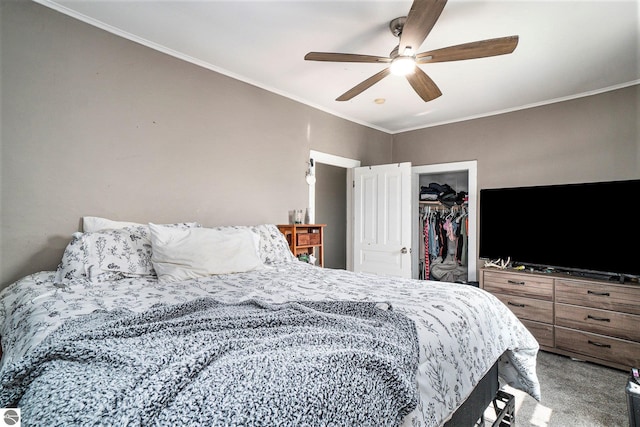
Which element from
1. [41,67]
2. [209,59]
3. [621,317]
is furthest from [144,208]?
[621,317]

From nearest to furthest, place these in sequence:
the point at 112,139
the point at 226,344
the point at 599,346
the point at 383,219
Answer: the point at 226,344 < the point at 112,139 < the point at 599,346 < the point at 383,219

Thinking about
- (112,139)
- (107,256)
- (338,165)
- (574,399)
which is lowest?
(574,399)

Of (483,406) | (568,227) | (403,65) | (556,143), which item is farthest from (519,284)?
(403,65)

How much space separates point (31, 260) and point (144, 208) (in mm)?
717

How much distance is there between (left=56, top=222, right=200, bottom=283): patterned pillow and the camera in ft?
5.72

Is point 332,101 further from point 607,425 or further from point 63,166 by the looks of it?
point 607,425

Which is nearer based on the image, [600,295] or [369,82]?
[369,82]

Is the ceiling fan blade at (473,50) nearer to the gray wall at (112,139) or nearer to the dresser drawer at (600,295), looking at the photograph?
the gray wall at (112,139)

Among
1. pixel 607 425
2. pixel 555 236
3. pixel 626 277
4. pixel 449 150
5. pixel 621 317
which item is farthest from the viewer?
pixel 449 150

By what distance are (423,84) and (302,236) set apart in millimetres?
1814

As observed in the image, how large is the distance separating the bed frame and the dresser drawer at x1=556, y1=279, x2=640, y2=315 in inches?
63.8

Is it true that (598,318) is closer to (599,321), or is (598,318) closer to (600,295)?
(599,321)

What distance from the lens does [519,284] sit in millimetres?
3090

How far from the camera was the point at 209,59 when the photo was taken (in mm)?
2674
